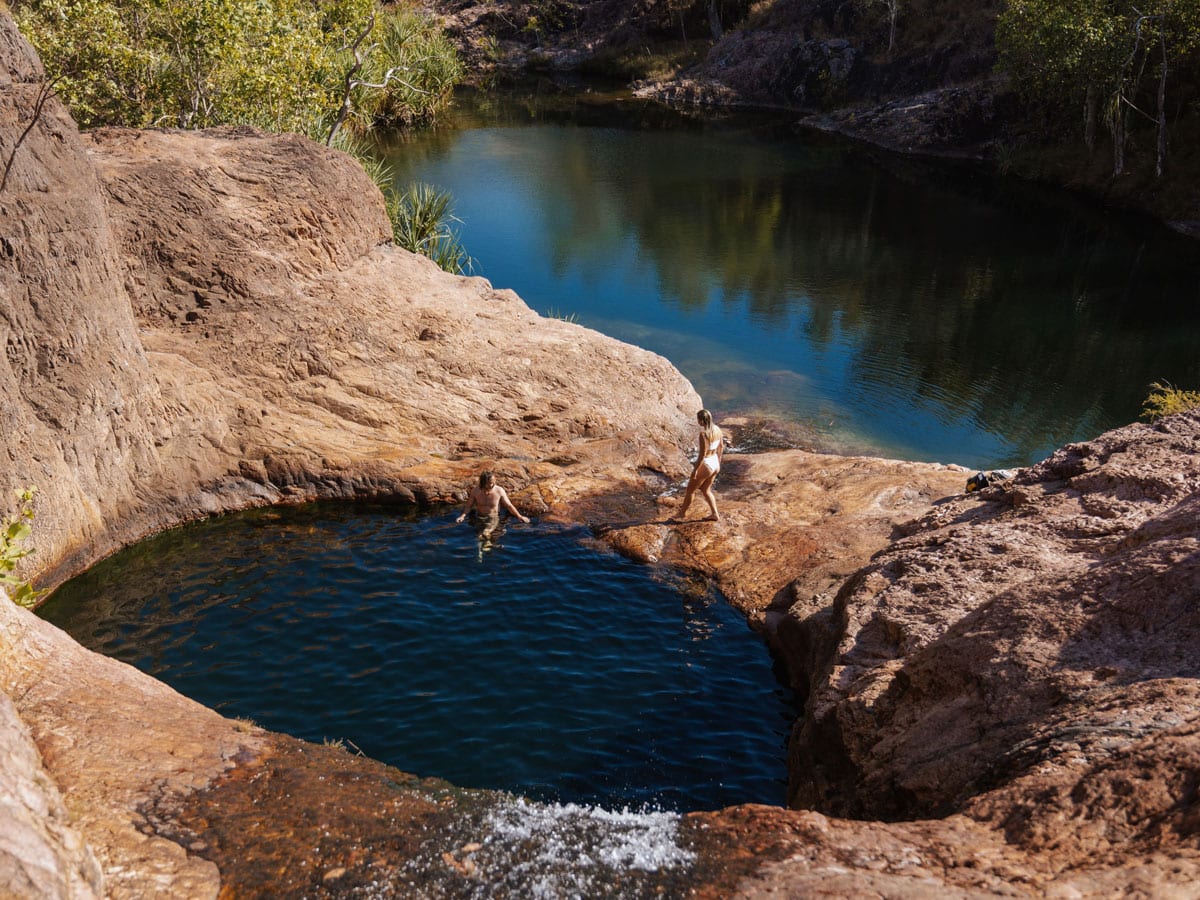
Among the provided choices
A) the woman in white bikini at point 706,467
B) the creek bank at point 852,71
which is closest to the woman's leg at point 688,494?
the woman in white bikini at point 706,467

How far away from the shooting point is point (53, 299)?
11.9 meters

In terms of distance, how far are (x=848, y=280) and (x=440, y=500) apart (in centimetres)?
1801

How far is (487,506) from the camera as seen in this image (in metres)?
13.9

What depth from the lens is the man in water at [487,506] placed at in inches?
542

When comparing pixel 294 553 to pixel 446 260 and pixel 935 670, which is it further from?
pixel 446 260

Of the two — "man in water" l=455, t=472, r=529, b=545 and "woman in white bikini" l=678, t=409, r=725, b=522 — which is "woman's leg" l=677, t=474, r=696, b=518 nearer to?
"woman in white bikini" l=678, t=409, r=725, b=522

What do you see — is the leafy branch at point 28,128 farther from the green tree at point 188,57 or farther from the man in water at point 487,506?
the green tree at point 188,57

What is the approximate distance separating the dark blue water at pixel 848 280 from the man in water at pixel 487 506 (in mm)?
7329

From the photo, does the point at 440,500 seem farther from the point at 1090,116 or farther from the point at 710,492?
the point at 1090,116

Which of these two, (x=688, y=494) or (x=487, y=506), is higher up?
(x=688, y=494)

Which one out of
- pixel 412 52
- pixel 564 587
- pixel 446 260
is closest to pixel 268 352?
pixel 564 587

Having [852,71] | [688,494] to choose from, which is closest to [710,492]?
[688,494]

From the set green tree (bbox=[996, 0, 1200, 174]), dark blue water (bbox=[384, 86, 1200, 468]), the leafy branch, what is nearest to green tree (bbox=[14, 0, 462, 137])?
the leafy branch

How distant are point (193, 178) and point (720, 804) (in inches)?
473
